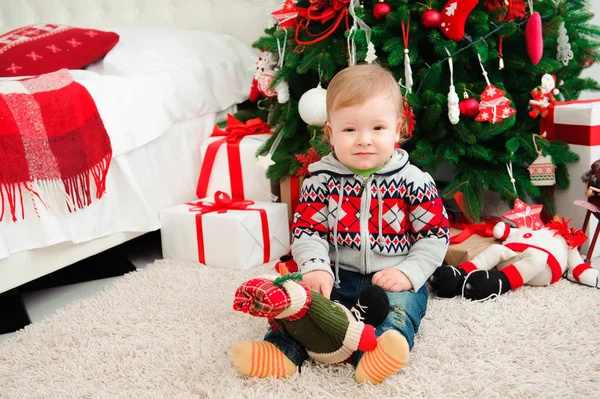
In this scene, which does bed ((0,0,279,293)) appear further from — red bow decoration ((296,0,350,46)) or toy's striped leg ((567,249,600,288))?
toy's striped leg ((567,249,600,288))

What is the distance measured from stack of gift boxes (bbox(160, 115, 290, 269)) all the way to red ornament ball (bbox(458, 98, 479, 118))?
601mm

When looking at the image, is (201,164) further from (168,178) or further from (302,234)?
(302,234)

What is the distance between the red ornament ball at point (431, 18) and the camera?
145 centimetres

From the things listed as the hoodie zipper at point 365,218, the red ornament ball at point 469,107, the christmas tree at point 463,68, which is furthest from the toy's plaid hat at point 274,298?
the red ornament ball at point 469,107

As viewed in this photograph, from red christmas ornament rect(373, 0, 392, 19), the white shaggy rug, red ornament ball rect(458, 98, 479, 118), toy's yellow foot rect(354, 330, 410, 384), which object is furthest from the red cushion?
toy's yellow foot rect(354, 330, 410, 384)

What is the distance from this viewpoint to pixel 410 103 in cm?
149

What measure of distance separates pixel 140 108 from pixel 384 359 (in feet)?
3.66

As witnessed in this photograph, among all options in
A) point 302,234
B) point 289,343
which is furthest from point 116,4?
point 289,343

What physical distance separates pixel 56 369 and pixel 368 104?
2.62 feet

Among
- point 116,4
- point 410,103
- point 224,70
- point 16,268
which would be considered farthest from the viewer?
point 116,4

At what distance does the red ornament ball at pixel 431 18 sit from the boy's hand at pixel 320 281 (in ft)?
2.43

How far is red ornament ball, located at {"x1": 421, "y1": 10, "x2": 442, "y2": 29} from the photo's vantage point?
145cm

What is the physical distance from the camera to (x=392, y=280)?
1.12m

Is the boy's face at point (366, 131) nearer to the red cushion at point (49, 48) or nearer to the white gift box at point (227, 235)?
the white gift box at point (227, 235)
